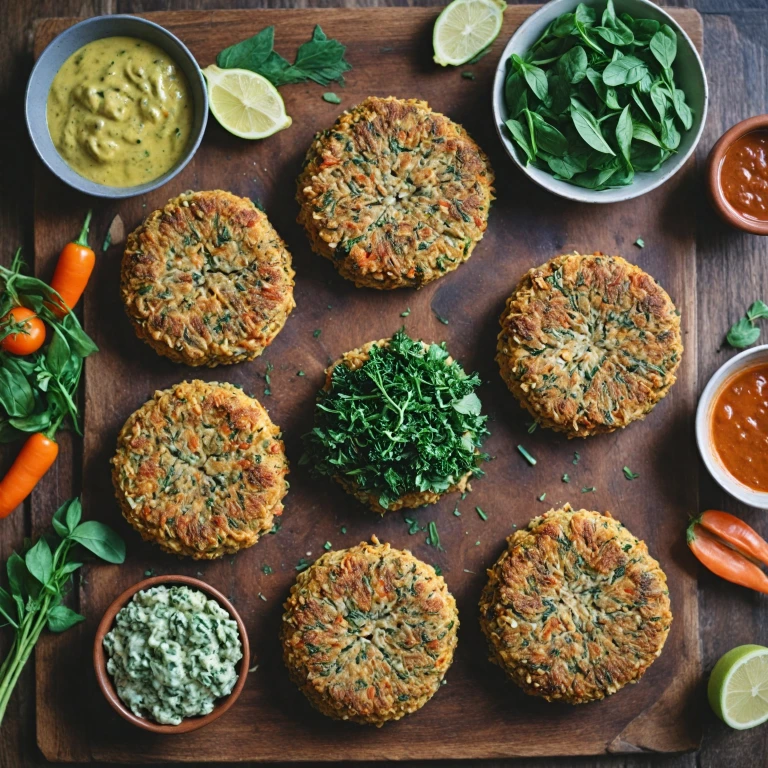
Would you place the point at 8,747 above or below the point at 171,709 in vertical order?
below

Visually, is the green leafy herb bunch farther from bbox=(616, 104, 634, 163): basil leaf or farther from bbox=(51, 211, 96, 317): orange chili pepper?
bbox=(616, 104, 634, 163): basil leaf

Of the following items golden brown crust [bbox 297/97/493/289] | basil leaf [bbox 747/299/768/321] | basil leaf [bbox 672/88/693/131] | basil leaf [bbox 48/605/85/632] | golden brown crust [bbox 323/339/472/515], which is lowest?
basil leaf [bbox 48/605/85/632]

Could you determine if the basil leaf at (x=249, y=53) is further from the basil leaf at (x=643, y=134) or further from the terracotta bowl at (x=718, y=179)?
the terracotta bowl at (x=718, y=179)

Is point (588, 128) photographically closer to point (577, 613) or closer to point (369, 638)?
point (577, 613)

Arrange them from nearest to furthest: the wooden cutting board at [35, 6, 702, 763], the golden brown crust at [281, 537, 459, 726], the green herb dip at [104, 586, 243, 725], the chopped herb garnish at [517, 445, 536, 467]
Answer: the green herb dip at [104, 586, 243, 725], the golden brown crust at [281, 537, 459, 726], the wooden cutting board at [35, 6, 702, 763], the chopped herb garnish at [517, 445, 536, 467]

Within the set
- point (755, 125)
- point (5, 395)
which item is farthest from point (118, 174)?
point (755, 125)

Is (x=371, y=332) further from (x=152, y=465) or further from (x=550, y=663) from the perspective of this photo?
(x=550, y=663)

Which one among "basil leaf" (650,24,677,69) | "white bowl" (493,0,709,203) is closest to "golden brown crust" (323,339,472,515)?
"white bowl" (493,0,709,203)
